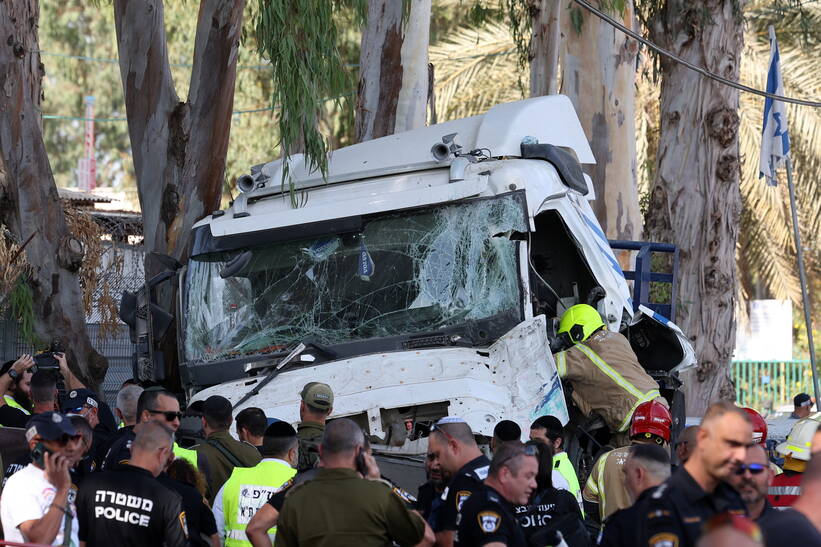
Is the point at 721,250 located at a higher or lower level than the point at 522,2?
lower

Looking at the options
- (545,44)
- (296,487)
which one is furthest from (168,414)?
(545,44)

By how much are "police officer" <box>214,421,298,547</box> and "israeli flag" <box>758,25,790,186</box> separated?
1252 centimetres

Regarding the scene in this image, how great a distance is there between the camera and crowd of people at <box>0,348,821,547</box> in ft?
14.4

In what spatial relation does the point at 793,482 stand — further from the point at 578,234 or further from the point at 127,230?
the point at 127,230

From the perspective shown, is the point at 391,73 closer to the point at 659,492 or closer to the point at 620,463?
the point at 620,463

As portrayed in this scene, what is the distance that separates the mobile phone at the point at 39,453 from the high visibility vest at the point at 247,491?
1226 mm

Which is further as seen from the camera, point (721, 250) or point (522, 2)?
point (522, 2)

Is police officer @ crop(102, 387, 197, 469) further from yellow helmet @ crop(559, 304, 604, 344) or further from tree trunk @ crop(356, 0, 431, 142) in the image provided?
tree trunk @ crop(356, 0, 431, 142)

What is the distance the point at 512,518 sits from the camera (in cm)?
527

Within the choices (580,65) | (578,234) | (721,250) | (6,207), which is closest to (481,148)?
(578,234)

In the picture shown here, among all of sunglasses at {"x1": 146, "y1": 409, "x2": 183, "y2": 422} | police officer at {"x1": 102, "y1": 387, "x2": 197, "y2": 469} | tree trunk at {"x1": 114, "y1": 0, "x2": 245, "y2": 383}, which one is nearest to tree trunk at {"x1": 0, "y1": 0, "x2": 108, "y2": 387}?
tree trunk at {"x1": 114, "y1": 0, "x2": 245, "y2": 383}

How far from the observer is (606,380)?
30.5 ft

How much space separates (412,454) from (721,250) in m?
9.57

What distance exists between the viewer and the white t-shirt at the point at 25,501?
5535 millimetres
